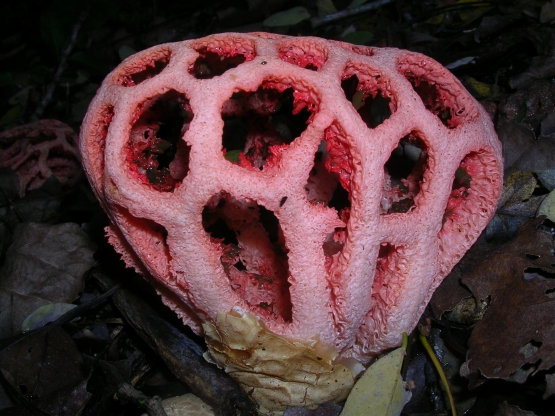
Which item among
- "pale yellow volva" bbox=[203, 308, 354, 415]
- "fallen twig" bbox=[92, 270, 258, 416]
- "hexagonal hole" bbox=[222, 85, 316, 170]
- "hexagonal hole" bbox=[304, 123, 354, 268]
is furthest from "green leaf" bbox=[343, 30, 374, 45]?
"pale yellow volva" bbox=[203, 308, 354, 415]

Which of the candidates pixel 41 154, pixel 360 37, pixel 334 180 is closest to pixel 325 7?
pixel 360 37

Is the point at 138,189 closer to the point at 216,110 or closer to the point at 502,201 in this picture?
the point at 216,110

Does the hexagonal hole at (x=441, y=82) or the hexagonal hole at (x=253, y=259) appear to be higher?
the hexagonal hole at (x=441, y=82)

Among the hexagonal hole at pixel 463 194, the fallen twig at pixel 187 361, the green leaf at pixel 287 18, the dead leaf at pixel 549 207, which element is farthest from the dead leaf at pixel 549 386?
the green leaf at pixel 287 18

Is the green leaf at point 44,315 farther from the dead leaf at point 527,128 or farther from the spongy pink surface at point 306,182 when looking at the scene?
the dead leaf at point 527,128

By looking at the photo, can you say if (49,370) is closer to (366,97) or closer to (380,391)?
(380,391)

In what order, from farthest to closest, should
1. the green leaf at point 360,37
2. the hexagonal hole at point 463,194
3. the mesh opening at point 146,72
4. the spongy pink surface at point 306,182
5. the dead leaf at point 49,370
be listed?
the green leaf at point 360,37 → the dead leaf at point 49,370 → the hexagonal hole at point 463,194 → the mesh opening at point 146,72 → the spongy pink surface at point 306,182

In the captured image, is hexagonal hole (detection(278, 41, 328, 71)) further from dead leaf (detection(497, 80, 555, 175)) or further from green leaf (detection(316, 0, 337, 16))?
green leaf (detection(316, 0, 337, 16))
